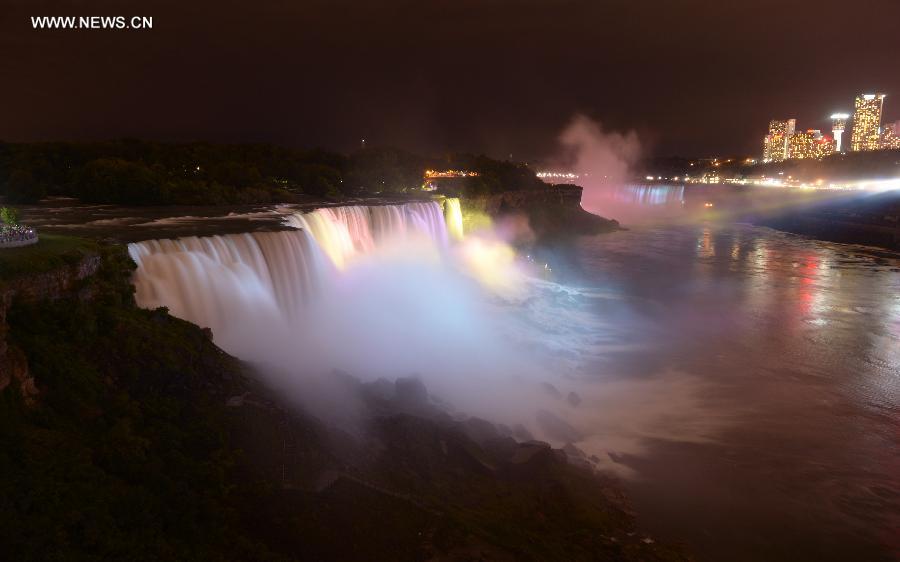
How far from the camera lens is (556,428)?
1272 cm

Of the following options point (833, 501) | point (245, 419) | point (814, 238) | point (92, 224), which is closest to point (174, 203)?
point (92, 224)

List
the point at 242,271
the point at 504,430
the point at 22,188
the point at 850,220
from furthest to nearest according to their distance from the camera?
1. the point at 850,220
2. the point at 22,188
3. the point at 242,271
4. the point at 504,430

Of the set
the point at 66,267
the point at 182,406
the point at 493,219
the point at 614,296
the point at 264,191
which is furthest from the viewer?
the point at 493,219

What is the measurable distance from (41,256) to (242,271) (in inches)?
243

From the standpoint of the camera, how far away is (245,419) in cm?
869

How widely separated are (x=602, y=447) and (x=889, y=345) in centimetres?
1352

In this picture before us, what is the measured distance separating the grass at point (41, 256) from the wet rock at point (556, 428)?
9.35 metres

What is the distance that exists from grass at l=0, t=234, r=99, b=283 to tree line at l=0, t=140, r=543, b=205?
2035cm

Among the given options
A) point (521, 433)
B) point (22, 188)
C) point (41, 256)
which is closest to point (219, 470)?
point (41, 256)

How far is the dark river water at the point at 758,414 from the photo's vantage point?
962 centimetres

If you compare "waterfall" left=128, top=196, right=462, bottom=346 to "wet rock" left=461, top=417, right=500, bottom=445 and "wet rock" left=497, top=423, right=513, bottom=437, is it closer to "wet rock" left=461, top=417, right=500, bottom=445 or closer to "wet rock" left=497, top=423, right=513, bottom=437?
"wet rock" left=461, top=417, right=500, bottom=445

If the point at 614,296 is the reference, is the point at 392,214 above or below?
above

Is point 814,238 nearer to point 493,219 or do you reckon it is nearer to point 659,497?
point 493,219

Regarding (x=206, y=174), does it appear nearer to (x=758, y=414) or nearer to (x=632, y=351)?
(x=632, y=351)
